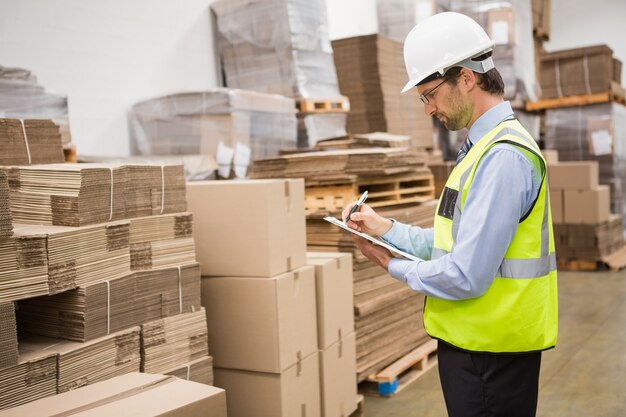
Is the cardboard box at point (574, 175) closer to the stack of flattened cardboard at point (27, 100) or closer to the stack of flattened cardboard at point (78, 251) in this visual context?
the stack of flattened cardboard at point (27, 100)

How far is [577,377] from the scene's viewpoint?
520 centimetres

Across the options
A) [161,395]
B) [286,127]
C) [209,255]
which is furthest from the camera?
[286,127]

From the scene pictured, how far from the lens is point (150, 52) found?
254 inches

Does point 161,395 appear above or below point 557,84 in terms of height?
below

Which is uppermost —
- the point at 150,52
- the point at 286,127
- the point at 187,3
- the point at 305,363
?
the point at 187,3

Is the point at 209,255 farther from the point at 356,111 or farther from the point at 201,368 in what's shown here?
the point at 356,111

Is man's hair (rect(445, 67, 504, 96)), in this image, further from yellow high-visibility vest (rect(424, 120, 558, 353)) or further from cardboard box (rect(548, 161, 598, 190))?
cardboard box (rect(548, 161, 598, 190))

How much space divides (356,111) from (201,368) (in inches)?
Result: 187

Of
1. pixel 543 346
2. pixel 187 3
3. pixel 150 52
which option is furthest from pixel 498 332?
pixel 187 3

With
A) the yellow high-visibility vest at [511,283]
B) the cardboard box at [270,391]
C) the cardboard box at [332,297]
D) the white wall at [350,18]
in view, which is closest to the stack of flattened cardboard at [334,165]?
the cardboard box at [332,297]

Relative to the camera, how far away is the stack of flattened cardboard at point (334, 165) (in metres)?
5.05

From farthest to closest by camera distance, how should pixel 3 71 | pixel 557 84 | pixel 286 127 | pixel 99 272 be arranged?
pixel 557 84
pixel 286 127
pixel 3 71
pixel 99 272

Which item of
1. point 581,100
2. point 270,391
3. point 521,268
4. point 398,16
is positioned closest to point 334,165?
point 270,391

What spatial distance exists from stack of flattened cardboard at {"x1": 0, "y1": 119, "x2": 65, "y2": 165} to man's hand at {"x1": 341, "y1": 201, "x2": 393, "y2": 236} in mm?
1770
